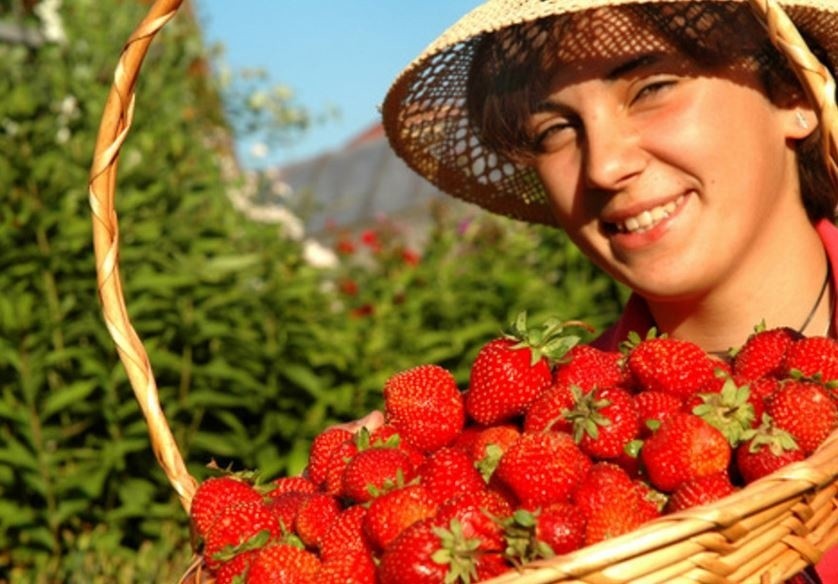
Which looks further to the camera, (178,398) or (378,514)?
(178,398)

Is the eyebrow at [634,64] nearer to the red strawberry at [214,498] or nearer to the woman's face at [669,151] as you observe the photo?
the woman's face at [669,151]

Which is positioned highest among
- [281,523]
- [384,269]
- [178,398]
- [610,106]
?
[610,106]

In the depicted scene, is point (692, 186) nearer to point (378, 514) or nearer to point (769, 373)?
point (769, 373)

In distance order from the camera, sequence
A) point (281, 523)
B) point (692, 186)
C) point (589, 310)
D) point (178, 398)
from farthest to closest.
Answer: point (589, 310)
point (178, 398)
point (692, 186)
point (281, 523)

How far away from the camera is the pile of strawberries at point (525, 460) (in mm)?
1414

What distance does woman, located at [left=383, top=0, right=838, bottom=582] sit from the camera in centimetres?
207

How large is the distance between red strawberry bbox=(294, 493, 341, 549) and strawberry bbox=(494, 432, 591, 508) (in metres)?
0.24

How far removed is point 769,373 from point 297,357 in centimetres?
224

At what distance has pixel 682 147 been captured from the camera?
80.6 inches

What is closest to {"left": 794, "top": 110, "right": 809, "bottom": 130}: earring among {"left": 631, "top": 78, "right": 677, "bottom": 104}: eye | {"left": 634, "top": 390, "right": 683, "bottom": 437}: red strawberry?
{"left": 631, "top": 78, "right": 677, "bottom": 104}: eye

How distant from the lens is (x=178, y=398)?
11.3ft

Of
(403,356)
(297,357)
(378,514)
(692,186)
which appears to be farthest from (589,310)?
(378,514)

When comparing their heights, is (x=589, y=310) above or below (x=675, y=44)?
below

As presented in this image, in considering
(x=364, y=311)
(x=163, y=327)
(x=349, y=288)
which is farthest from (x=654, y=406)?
(x=349, y=288)
